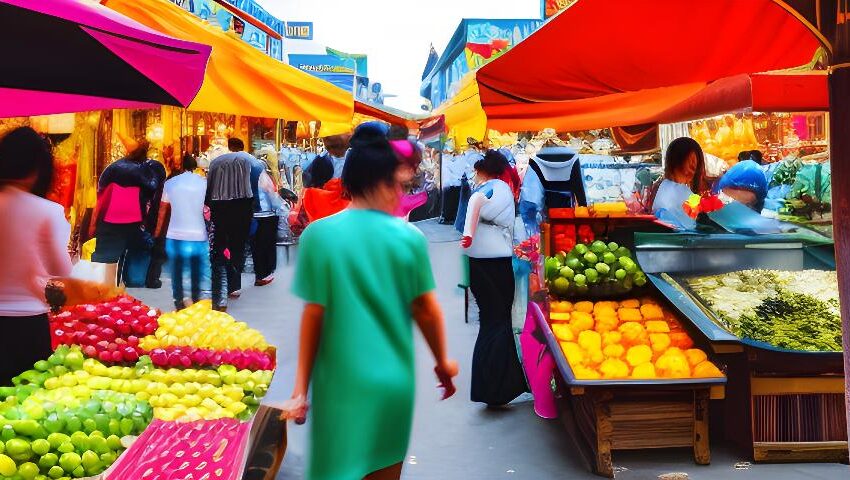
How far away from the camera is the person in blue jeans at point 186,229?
10477 millimetres

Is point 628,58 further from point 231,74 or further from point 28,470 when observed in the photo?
point 28,470

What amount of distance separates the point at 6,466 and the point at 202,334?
2.42 metres

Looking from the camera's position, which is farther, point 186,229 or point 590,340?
point 186,229

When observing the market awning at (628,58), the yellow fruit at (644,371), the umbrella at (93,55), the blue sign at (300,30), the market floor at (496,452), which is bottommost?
the market floor at (496,452)

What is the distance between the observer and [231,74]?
6227 millimetres

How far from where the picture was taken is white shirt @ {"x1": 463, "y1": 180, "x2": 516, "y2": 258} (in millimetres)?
7426

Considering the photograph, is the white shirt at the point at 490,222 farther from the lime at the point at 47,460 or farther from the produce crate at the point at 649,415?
the lime at the point at 47,460

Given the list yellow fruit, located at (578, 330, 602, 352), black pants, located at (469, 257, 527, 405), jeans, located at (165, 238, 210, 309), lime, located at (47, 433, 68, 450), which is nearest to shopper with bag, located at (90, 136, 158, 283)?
jeans, located at (165, 238, 210, 309)

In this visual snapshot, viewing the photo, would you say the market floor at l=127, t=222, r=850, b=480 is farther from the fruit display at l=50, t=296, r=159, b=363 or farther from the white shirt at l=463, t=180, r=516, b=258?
the white shirt at l=463, t=180, r=516, b=258

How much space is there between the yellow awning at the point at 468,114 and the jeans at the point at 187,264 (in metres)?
3.54

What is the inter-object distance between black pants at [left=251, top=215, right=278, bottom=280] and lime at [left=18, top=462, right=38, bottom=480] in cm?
996

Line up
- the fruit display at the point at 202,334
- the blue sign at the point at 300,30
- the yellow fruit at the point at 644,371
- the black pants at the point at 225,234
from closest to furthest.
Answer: the yellow fruit at the point at 644,371, the fruit display at the point at 202,334, the black pants at the point at 225,234, the blue sign at the point at 300,30

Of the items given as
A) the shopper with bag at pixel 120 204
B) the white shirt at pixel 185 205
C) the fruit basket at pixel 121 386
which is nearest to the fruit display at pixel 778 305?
the fruit basket at pixel 121 386

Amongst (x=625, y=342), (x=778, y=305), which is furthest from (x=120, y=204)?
(x=778, y=305)
